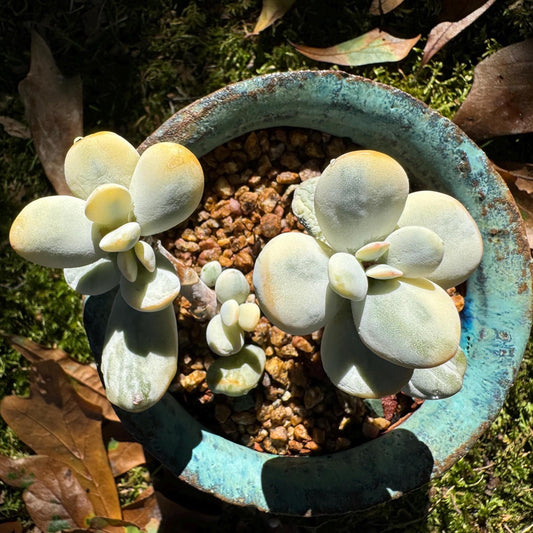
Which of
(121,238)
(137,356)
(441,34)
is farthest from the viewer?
(441,34)

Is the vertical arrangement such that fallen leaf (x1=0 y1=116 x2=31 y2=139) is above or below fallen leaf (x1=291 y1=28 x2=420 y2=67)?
below

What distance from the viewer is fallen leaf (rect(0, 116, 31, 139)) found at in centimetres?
117

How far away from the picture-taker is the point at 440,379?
0.61m

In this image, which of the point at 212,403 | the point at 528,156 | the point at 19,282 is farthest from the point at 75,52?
the point at 528,156

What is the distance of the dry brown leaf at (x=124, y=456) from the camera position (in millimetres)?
1115

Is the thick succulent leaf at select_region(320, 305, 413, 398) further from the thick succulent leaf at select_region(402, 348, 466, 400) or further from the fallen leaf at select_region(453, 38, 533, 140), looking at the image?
the fallen leaf at select_region(453, 38, 533, 140)

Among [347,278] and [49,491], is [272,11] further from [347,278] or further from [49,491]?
[49,491]

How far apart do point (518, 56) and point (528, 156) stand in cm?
22

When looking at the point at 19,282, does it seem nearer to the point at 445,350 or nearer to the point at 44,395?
the point at 44,395

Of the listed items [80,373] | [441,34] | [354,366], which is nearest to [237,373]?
[354,366]

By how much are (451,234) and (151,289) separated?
0.29 metres

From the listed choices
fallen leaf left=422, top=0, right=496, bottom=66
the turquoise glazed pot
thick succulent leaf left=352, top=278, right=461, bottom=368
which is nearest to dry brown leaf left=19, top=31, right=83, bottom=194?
the turquoise glazed pot

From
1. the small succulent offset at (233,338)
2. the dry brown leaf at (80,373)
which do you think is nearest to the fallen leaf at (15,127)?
the dry brown leaf at (80,373)

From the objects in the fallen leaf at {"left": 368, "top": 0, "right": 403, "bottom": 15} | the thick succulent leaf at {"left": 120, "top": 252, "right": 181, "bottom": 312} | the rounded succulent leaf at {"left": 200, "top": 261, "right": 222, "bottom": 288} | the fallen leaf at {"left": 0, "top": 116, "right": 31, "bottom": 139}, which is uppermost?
the fallen leaf at {"left": 368, "top": 0, "right": 403, "bottom": 15}
